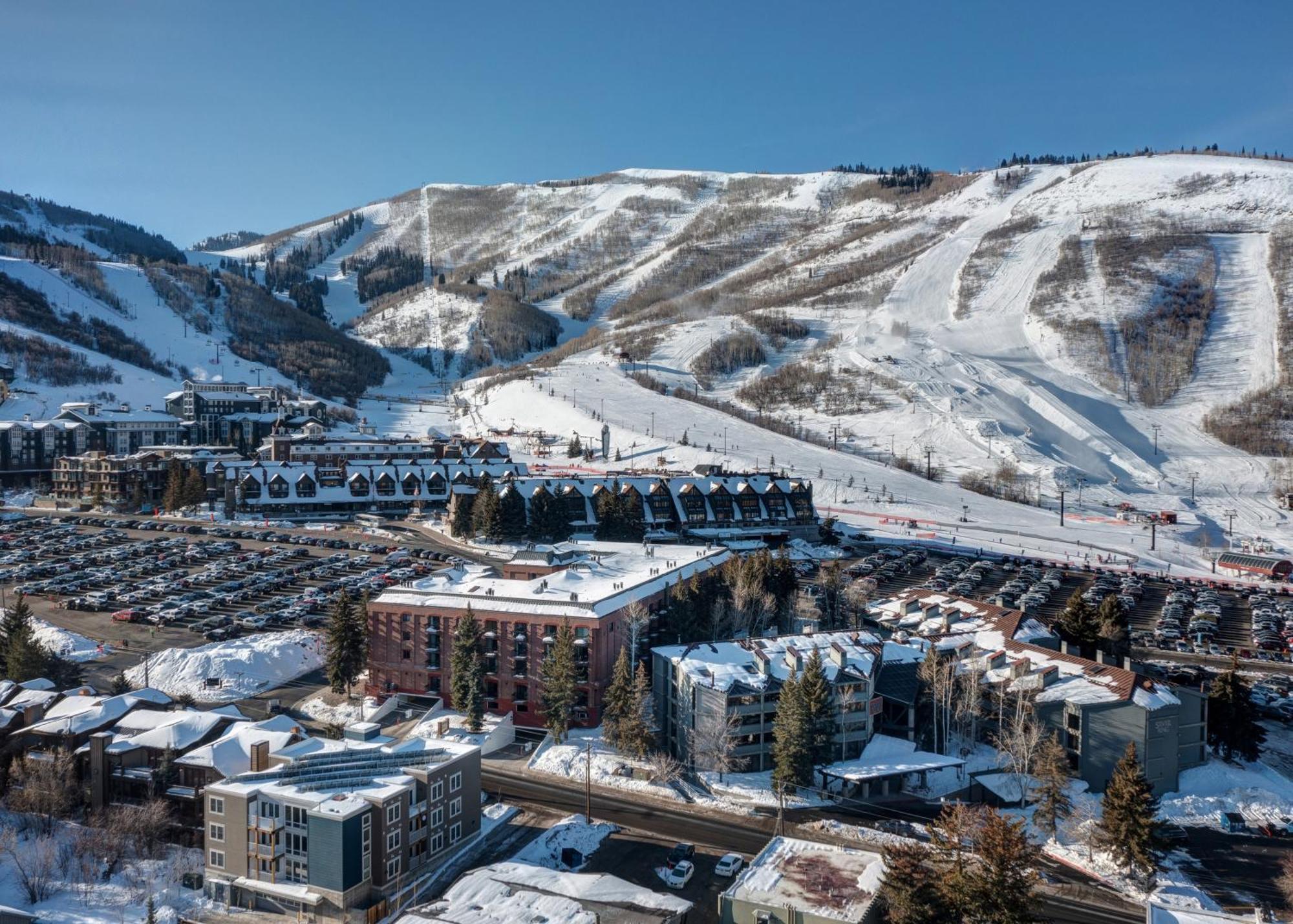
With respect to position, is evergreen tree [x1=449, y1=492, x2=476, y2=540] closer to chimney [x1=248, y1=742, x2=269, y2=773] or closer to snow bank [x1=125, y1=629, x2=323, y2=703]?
snow bank [x1=125, y1=629, x2=323, y2=703]

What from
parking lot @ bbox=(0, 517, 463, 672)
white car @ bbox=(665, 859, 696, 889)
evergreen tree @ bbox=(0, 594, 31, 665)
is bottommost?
white car @ bbox=(665, 859, 696, 889)

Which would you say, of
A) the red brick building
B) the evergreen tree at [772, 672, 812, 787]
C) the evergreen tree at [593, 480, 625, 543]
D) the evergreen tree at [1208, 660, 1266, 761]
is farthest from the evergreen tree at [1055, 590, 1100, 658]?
the evergreen tree at [593, 480, 625, 543]

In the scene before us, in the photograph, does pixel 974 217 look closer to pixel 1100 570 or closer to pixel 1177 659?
pixel 1100 570

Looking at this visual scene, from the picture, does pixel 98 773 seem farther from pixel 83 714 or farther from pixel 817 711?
pixel 817 711

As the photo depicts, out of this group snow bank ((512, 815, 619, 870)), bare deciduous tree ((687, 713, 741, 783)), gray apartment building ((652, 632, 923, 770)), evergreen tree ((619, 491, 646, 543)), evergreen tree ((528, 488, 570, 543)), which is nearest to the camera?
snow bank ((512, 815, 619, 870))

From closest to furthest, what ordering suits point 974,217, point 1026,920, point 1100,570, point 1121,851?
point 1026,920 → point 1121,851 → point 1100,570 → point 974,217

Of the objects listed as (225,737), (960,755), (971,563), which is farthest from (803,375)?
(225,737)

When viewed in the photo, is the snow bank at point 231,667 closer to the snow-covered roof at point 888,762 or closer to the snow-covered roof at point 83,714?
the snow-covered roof at point 83,714
